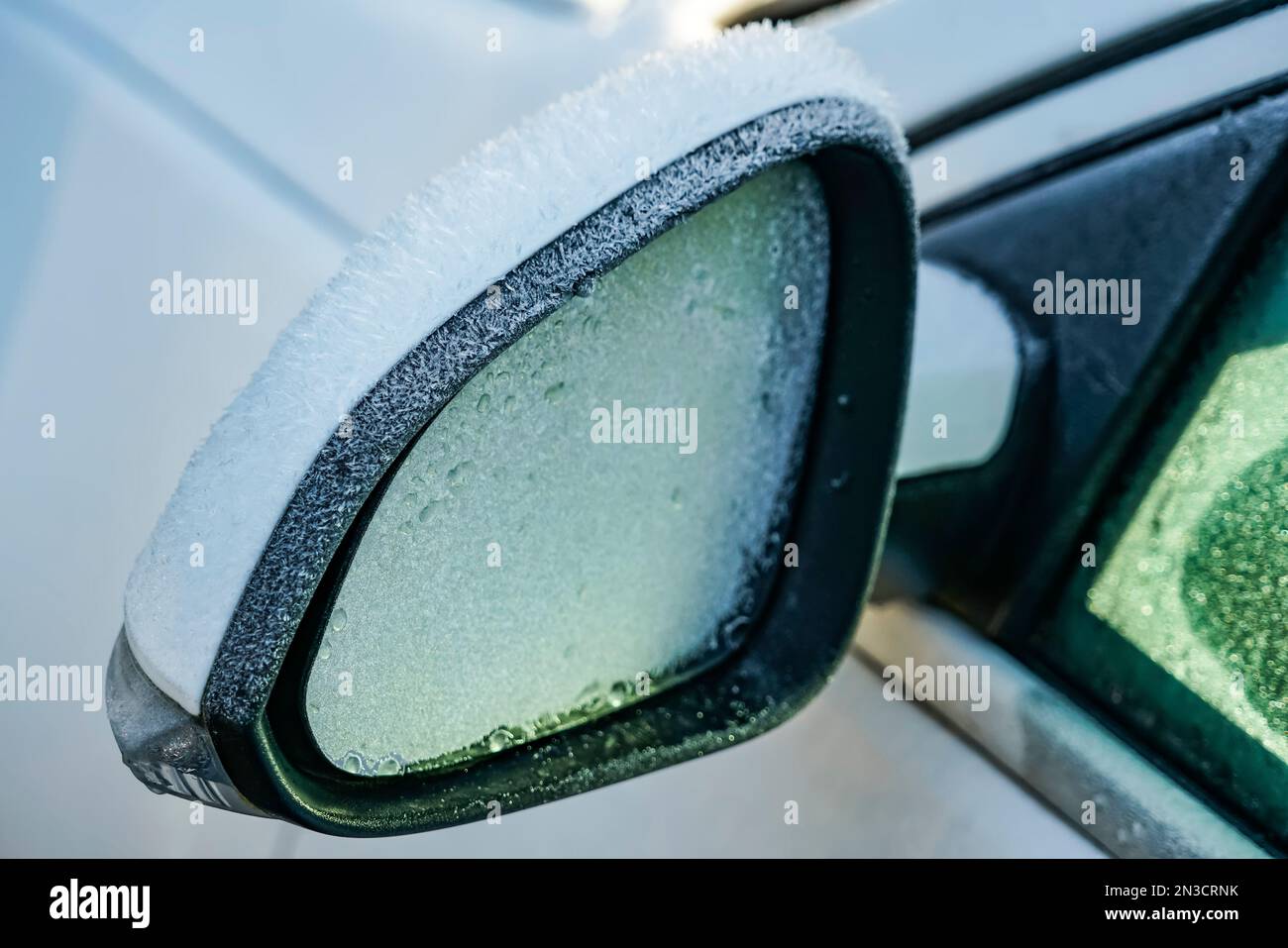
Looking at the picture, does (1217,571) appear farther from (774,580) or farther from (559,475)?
(559,475)

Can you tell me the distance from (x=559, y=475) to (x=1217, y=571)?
48 centimetres

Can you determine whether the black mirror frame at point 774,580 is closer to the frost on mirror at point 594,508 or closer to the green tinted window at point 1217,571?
the frost on mirror at point 594,508

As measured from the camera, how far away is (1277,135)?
2.33 feet

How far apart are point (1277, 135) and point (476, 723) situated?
0.66 meters

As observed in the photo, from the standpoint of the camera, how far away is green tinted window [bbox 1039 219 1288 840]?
0.70 meters

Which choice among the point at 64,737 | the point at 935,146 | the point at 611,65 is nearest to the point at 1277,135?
the point at 935,146

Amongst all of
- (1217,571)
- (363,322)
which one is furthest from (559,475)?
(1217,571)

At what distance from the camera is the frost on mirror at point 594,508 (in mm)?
498

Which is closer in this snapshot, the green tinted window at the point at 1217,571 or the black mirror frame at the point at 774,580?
the black mirror frame at the point at 774,580

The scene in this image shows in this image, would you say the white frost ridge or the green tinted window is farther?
the green tinted window

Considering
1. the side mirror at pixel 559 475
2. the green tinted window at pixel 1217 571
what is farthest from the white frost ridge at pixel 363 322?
the green tinted window at pixel 1217 571

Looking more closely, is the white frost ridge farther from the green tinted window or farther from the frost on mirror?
the green tinted window

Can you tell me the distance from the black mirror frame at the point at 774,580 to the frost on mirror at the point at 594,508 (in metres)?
0.02

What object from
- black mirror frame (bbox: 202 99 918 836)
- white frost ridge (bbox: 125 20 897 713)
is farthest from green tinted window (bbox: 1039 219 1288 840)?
white frost ridge (bbox: 125 20 897 713)
